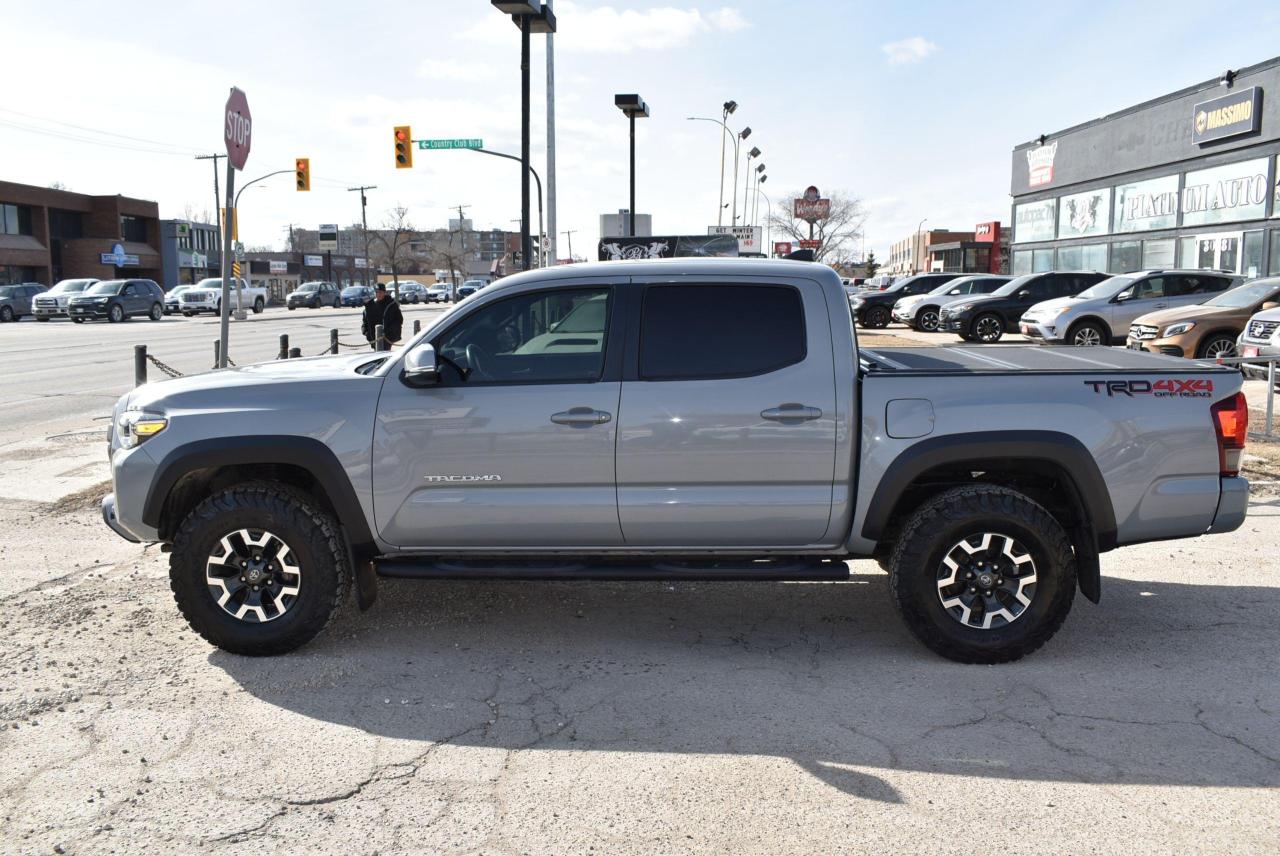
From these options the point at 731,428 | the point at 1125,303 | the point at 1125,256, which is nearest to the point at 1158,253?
the point at 1125,256

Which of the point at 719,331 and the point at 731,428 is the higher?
the point at 719,331

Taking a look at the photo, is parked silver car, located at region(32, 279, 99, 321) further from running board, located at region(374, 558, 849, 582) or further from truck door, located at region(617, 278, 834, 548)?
truck door, located at region(617, 278, 834, 548)

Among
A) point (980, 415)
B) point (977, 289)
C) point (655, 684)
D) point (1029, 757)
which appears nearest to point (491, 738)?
point (655, 684)

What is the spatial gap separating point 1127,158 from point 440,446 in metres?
35.3

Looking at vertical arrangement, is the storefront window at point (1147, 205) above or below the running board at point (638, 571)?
above

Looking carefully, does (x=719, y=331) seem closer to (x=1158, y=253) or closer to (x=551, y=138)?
(x=551, y=138)

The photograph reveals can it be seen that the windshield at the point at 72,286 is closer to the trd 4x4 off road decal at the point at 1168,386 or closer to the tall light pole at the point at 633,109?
the tall light pole at the point at 633,109

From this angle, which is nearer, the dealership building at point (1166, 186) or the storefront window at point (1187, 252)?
the dealership building at point (1166, 186)

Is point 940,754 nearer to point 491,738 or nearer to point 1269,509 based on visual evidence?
point 491,738

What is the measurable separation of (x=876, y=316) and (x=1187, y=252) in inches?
386

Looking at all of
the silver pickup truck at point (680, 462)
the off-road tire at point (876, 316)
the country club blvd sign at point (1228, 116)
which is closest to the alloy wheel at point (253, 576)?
the silver pickup truck at point (680, 462)

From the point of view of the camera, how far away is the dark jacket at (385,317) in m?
16.8

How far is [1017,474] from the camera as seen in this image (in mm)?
4922

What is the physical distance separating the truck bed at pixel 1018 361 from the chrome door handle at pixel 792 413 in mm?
347
